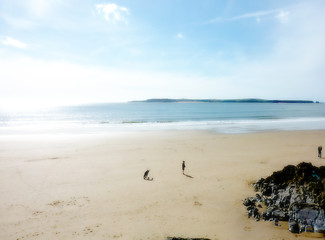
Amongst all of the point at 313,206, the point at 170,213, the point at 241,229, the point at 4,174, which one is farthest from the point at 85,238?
the point at 4,174

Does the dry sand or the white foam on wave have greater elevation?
the white foam on wave

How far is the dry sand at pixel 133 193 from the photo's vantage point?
8133mm

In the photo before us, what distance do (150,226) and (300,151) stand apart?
17.6 m

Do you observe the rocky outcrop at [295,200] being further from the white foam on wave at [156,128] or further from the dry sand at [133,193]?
the white foam on wave at [156,128]

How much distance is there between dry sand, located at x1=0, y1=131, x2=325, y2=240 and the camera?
26.7 feet

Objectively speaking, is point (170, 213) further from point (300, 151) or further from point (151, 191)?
point (300, 151)

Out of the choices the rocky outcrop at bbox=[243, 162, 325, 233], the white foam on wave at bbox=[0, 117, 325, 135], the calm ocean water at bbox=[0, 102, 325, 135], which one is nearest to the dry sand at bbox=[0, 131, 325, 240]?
the rocky outcrop at bbox=[243, 162, 325, 233]

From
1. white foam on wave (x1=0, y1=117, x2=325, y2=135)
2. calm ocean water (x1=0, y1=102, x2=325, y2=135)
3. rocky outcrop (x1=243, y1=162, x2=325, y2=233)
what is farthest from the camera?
calm ocean water (x1=0, y1=102, x2=325, y2=135)

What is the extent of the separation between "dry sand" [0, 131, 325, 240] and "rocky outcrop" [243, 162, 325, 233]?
0.36 meters

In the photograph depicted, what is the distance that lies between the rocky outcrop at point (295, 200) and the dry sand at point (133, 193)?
0.36 m

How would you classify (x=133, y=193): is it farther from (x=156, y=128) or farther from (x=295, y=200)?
(x=156, y=128)

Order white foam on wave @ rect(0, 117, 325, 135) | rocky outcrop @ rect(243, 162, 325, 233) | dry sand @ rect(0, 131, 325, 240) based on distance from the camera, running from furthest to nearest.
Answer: white foam on wave @ rect(0, 117, 325, 135)
dry sand @ rect(0, 131, 325, 240)
rocky outcrop @ rect(243, 162, 325, 233)

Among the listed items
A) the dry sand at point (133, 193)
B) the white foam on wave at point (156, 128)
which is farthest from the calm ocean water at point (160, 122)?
the dry sand at point (133, 193)

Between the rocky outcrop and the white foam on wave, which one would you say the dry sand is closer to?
the rocky outcrop
